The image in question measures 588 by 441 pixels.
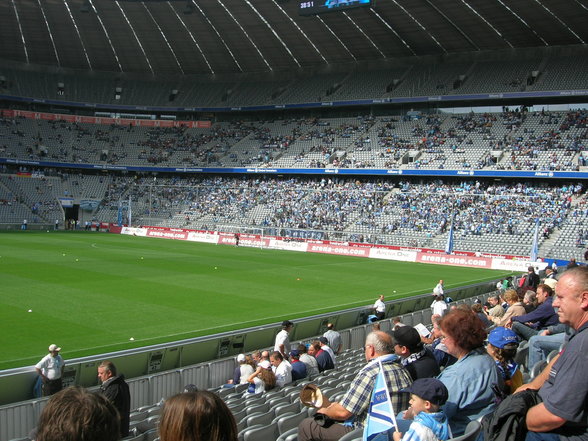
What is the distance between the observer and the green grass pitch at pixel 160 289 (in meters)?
18.0

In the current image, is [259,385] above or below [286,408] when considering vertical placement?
below

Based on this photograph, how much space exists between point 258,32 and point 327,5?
22985mm

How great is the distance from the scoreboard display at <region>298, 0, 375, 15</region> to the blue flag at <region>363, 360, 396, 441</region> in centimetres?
4208

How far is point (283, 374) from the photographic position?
1059 cm

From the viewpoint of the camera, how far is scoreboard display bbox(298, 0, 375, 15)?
43312mm

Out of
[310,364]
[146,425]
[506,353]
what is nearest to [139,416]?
[146,425]

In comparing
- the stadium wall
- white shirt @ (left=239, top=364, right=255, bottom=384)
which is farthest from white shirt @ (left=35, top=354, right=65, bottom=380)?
the stadium wall

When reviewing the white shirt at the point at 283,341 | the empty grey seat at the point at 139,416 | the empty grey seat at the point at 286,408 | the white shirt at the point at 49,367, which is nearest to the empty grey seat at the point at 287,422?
the empty grey seat at the point at 286,408

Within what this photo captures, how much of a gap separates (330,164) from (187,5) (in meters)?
23.1

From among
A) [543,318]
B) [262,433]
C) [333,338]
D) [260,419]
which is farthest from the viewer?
[333,338]

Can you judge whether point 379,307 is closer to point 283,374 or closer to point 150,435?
point 283,374

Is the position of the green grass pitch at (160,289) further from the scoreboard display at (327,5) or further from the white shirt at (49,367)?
the scoreboard display at (327,5)

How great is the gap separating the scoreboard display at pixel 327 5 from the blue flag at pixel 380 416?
138ft

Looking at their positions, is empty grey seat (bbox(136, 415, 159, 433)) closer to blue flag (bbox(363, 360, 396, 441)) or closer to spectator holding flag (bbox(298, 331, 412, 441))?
spectator holding flag (bbox(298, 331, 412, 441))
